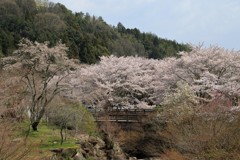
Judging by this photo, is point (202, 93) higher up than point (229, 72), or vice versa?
point (229, 72)

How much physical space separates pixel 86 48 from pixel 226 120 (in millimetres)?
40111

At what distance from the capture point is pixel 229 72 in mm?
28906

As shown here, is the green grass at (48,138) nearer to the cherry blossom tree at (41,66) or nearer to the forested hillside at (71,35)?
the cherry blossom tree at (41,66)

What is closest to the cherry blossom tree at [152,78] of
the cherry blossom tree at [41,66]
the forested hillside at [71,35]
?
the cherry blossom tree at [41,66]

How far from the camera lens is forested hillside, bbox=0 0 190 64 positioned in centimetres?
5266

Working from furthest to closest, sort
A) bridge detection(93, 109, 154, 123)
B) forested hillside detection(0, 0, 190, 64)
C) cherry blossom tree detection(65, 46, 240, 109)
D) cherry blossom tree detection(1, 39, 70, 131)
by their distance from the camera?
forested hillside detection(0, 0, 190, 64)
bridge detection(93, 109, 154, 123)
cherry blossom tree detection(65, 46, 240, 109)
cherry blossom tree detection(1, 39, 70, 131)

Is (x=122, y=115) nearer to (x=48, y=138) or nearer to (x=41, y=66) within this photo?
(x=41, y=66)

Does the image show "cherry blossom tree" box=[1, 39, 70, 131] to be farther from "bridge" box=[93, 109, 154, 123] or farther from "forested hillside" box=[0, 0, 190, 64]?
"forested hillside" box=[0, 0, 190, 64]

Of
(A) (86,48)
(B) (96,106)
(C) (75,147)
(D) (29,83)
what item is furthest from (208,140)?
(A) (86,48)

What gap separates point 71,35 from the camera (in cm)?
5716

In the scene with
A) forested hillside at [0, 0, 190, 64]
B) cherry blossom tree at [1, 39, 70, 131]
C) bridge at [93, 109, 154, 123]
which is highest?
forested hillside at [0, 0, 190, 64]

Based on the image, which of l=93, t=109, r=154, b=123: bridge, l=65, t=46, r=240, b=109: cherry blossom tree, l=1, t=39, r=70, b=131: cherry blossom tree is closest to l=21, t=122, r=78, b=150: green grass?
l=1, t=39, r=70, b=131: cherry blossom tree

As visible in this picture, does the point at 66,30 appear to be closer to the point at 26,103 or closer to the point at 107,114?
the point at 107,114

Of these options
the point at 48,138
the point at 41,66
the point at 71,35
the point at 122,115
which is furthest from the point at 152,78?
the point at 71,35
